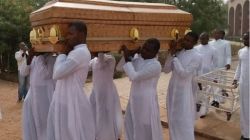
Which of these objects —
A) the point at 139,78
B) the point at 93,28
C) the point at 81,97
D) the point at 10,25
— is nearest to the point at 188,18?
the point at 139,78

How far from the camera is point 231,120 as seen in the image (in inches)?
280

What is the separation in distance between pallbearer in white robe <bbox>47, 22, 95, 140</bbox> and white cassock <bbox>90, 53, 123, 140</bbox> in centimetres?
135

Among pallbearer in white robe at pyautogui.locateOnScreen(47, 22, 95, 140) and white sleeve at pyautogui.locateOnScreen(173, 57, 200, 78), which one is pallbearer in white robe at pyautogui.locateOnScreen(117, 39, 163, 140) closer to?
white sleeve at pyautogui.locateOnScreen(173, 57, 200, 78)

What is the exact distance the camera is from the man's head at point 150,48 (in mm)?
4605

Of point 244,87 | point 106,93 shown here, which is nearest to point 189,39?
point 244,87

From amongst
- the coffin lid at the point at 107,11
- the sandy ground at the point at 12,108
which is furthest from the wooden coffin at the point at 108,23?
the sandy ground at the point at 12,108

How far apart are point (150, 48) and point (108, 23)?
2.05 feet

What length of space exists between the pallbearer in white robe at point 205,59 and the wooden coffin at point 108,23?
2371 mm

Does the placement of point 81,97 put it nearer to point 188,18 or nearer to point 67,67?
point 67,67

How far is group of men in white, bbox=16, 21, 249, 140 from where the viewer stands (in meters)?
4.22

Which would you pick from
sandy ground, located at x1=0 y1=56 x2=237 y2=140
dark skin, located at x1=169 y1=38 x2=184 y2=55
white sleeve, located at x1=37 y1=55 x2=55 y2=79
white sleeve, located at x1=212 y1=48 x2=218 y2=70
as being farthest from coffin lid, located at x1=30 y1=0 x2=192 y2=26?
white sleeve, located at x1=212 y1=48 x2=218 y2=70

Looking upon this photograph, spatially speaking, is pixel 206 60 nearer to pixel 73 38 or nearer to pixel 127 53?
pixel 127 53

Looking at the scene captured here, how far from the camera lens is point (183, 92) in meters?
5.18

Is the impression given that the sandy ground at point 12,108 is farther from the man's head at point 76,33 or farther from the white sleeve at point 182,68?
the man's head at point 76,33
